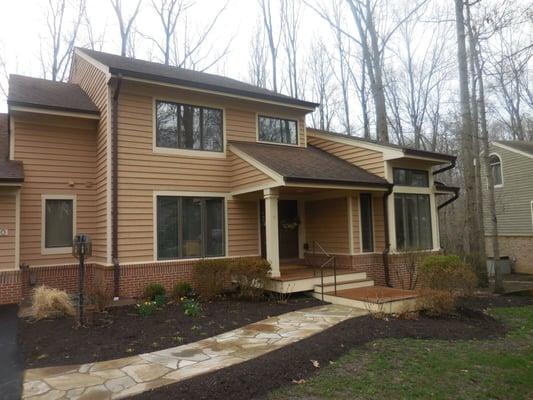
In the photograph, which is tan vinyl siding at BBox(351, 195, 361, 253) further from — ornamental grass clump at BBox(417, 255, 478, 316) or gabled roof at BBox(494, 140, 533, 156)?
gabled roof at BBox(494, 140, 533, 156)

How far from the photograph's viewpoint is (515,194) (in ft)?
66.3

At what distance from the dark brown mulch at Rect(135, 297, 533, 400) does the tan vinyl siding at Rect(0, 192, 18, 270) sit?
21.8 feet

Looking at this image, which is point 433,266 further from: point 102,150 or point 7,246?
point 7,246

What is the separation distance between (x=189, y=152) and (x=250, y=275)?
3.75 metres

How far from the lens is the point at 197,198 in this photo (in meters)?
Answer: 10.9

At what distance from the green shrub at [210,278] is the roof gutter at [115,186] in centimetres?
182

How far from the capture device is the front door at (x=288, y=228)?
12.3 meters

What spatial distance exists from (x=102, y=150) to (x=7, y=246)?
311cm

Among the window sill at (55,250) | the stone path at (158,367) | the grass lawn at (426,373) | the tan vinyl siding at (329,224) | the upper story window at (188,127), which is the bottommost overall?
the grass lawn at (426,373)

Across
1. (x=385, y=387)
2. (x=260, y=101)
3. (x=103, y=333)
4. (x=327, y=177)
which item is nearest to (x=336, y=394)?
(x=385, y=387)

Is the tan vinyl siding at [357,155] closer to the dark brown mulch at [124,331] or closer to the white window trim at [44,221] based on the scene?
the dark brown mulch at [124,331]

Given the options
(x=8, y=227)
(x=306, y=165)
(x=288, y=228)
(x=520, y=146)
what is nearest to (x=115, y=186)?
(x=8, y=227)

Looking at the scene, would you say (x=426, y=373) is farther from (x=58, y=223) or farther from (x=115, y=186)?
(x=58, y=223)

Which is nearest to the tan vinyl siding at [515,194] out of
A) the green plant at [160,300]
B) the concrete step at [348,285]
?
the concrete step at [348,285]
